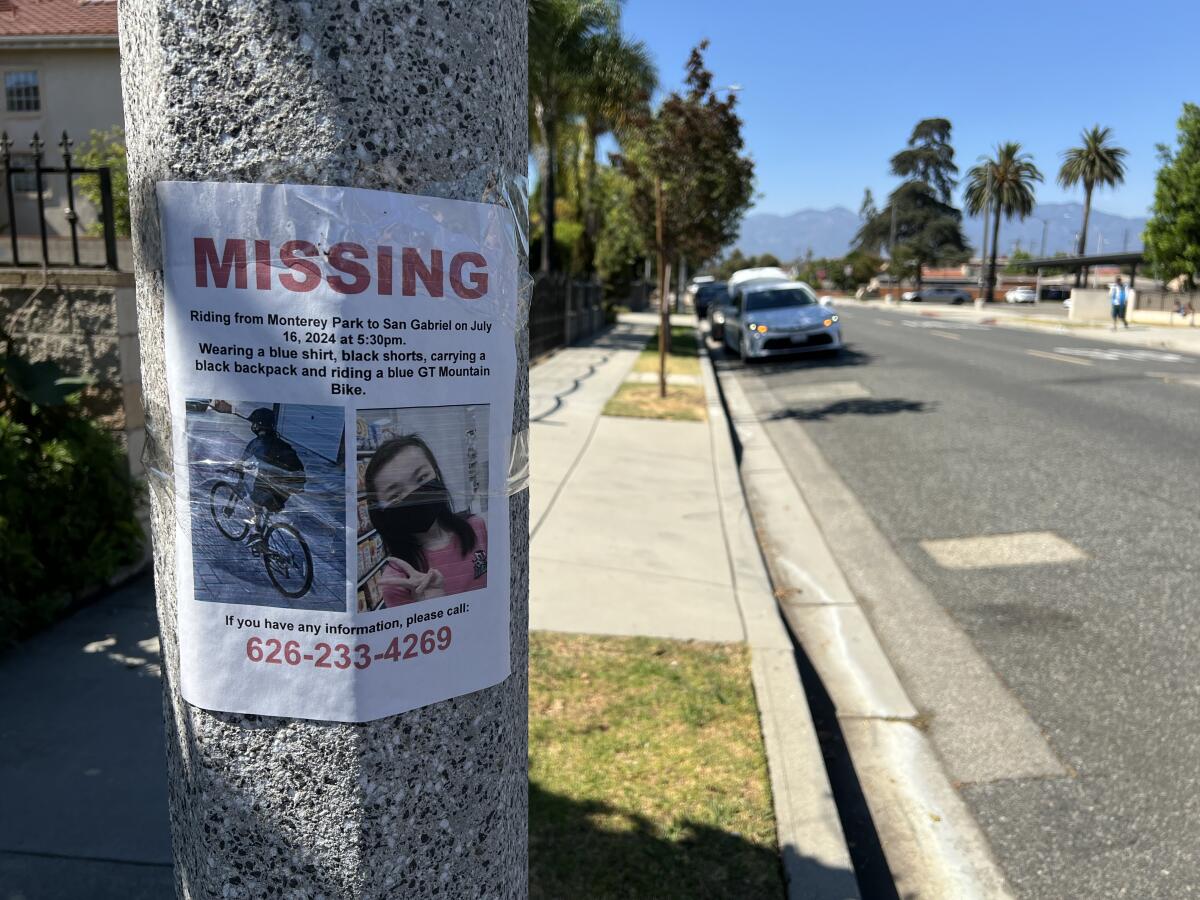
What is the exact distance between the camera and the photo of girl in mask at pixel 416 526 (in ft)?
4.72

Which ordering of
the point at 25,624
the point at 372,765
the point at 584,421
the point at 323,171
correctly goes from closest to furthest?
the point at 323,171 → the point at 372,765 → the point at 25,624 → the point at 584,421

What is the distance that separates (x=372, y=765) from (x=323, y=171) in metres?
0.90

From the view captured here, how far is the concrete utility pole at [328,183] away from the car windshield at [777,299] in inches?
764

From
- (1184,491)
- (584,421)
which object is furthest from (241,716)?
(584,421)

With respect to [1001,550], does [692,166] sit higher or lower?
higher

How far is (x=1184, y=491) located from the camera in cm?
791

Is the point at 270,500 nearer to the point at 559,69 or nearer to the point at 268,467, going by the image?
the point at 268,467

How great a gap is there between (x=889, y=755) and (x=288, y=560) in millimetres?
3242

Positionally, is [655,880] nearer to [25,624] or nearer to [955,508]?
[25,624]

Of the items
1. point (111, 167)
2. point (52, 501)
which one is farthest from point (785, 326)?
point (52, 501)

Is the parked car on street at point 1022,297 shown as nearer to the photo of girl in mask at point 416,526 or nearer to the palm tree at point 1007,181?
the palm tree at point 1007,181

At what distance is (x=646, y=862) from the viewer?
3021 millimetres

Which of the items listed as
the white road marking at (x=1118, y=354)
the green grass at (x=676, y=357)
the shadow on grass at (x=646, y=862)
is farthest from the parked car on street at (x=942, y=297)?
the shadow on grass at (x=646, y=862)

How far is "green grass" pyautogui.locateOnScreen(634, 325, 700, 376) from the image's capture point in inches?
691
